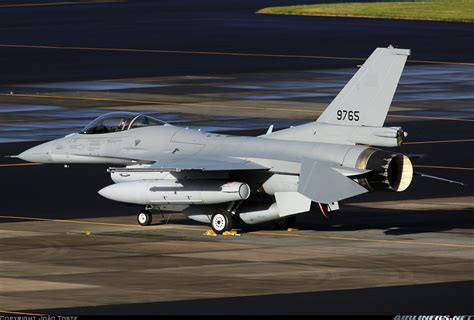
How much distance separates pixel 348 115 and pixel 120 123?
6847mm

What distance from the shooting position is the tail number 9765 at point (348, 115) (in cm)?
4150

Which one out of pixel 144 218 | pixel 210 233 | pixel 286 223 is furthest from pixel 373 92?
pixel 144 218

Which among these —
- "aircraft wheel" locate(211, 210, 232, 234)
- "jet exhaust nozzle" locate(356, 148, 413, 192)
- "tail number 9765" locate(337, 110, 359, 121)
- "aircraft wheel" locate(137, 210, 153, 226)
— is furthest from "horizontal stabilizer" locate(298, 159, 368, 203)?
"aircraft wheel" locate(137, 210, 153, 226)

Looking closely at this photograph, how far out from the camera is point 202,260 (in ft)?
122

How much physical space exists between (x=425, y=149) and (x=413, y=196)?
31.6 ft

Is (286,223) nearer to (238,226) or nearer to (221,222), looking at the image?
(238,226)

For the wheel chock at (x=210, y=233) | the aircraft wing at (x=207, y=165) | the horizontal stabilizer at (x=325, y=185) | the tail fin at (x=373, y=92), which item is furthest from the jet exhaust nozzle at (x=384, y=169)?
the wheel chock at (x=210, y=233)

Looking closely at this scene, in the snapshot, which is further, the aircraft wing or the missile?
the missile

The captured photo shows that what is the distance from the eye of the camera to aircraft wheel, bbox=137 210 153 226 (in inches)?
1710

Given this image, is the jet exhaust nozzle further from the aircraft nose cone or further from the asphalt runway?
the aircraft nose cone

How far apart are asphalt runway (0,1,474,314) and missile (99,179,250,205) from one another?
0.94m

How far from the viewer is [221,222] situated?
41.8 metres

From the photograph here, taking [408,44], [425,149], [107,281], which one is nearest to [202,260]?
[107,281]

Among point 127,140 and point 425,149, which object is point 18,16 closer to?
point 425,149
